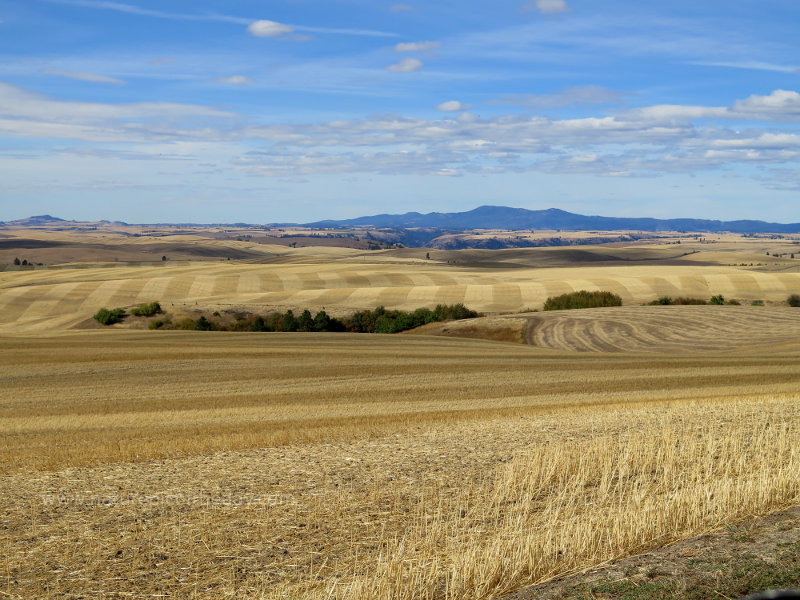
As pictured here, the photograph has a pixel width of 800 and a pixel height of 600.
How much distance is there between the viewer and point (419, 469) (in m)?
16.6

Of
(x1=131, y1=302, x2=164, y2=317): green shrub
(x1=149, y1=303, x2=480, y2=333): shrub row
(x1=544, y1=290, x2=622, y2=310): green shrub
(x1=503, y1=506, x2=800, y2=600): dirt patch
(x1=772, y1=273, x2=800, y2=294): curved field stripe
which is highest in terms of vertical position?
(x1=772, y1=273, x2=800, y2=294): curved field stripe

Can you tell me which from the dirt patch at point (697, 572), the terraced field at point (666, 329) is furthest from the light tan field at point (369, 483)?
the terraced field at point (666, 329)

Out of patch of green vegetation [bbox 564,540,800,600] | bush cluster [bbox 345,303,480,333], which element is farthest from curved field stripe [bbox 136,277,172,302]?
patch of green vegetation [bbox 564,540,800,600]

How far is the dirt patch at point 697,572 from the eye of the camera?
8703 millimetres

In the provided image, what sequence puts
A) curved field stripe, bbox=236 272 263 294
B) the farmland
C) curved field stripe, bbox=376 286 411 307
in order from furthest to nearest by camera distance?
curved field stripe, bbox=236 272 263 294 → curved field stripe, bbox=376 286 411 307 → the farmland

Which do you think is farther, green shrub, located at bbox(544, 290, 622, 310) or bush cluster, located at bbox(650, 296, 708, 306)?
green shrub, located at bbox(544, 290, 622, 310)

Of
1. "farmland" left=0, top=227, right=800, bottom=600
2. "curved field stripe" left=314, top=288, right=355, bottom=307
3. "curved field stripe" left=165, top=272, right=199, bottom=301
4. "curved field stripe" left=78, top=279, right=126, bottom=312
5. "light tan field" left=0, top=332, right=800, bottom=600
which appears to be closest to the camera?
"light tan field" left=0, top=332, right=800, bottom=600

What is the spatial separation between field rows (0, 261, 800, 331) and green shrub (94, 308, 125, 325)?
9.21 feet

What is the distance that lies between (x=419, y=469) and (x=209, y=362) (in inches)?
1225

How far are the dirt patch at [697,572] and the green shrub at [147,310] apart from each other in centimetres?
8514

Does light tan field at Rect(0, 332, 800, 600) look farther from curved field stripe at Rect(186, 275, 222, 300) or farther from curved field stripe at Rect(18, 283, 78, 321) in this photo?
curved field stripe at Rect(186, 275, 222, 300)

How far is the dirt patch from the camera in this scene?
8.70 metres

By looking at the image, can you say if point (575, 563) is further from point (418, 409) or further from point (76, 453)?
point (418, 409)

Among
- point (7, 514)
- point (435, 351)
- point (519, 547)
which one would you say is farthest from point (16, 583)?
point (435, 351)
